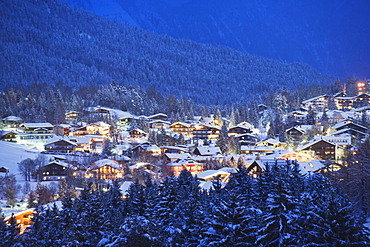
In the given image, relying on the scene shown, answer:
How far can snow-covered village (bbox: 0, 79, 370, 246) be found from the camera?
54.5ft

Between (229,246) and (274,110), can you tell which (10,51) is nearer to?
(274,110)

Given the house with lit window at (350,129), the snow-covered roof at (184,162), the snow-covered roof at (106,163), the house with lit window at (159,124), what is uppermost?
the house with lit window at (159,124)

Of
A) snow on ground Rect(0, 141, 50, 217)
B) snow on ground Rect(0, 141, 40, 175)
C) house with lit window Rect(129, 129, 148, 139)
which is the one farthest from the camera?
house with lit window Rect(129, 129, 148, 139)

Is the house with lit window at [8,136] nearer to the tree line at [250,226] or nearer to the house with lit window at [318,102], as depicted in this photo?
the tree line at [250,226]

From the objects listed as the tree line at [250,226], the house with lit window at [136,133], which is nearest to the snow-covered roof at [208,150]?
the house with lit window at [136,133]

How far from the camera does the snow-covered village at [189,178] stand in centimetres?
1662

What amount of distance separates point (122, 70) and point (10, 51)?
55.3m

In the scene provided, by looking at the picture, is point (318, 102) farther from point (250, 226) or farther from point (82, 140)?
point (250, 226)

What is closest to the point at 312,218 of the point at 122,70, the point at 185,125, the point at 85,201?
the point at 85,201

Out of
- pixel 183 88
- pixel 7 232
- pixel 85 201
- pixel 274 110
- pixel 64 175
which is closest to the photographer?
pixel 7 232

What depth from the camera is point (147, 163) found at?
58938 mm

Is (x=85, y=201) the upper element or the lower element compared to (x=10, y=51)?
lower

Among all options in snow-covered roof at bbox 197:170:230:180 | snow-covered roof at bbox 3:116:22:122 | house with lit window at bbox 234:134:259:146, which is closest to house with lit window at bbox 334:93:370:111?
house with lit window at bbox 234:134:259:146

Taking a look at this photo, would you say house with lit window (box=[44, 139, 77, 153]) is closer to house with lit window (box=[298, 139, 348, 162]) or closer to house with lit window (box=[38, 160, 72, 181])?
house with lit window (box=[38, 160, 72, 181])
